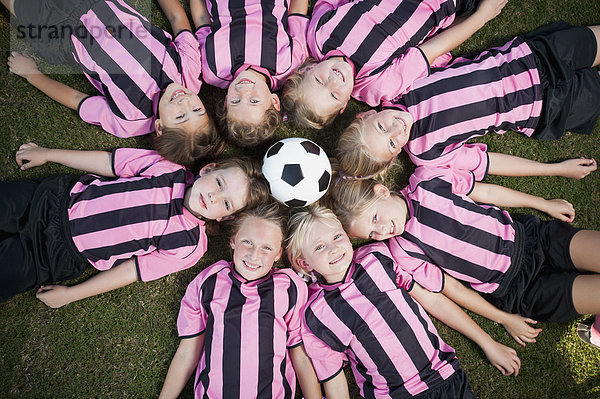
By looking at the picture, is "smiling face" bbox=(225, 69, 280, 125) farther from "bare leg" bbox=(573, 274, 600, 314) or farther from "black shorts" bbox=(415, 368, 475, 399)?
"bare leg" bbox=(573, 274, 600, 314)

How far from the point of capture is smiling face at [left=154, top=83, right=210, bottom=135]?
2391 millimetres

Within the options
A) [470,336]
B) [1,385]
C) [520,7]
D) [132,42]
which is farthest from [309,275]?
[520,7]

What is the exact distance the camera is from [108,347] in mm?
2645

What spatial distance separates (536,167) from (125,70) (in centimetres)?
286

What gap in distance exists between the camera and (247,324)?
2406 mm

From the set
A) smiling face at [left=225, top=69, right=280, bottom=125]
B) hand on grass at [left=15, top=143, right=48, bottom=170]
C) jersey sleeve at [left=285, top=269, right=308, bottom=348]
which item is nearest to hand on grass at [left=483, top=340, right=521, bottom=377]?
jersey sleeve at [left=285, top=269, right=308, bottom=348]

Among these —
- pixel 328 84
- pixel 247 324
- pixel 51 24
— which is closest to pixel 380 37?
pixel 328 84

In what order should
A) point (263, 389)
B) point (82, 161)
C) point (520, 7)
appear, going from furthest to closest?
1. point (520, 7)
2. point (82, 161)
3. point (263, 389)

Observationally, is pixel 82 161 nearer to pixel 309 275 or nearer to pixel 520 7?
pixel 309 275

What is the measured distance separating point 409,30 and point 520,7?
3.35ft

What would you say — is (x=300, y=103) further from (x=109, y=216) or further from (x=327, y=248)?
(x=109, y=216)

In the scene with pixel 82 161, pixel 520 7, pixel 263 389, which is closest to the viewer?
pixel 263 389

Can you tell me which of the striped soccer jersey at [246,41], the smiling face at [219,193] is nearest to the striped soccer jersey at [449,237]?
the smiling face at [219,193]

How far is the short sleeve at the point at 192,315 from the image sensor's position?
8.28ft
